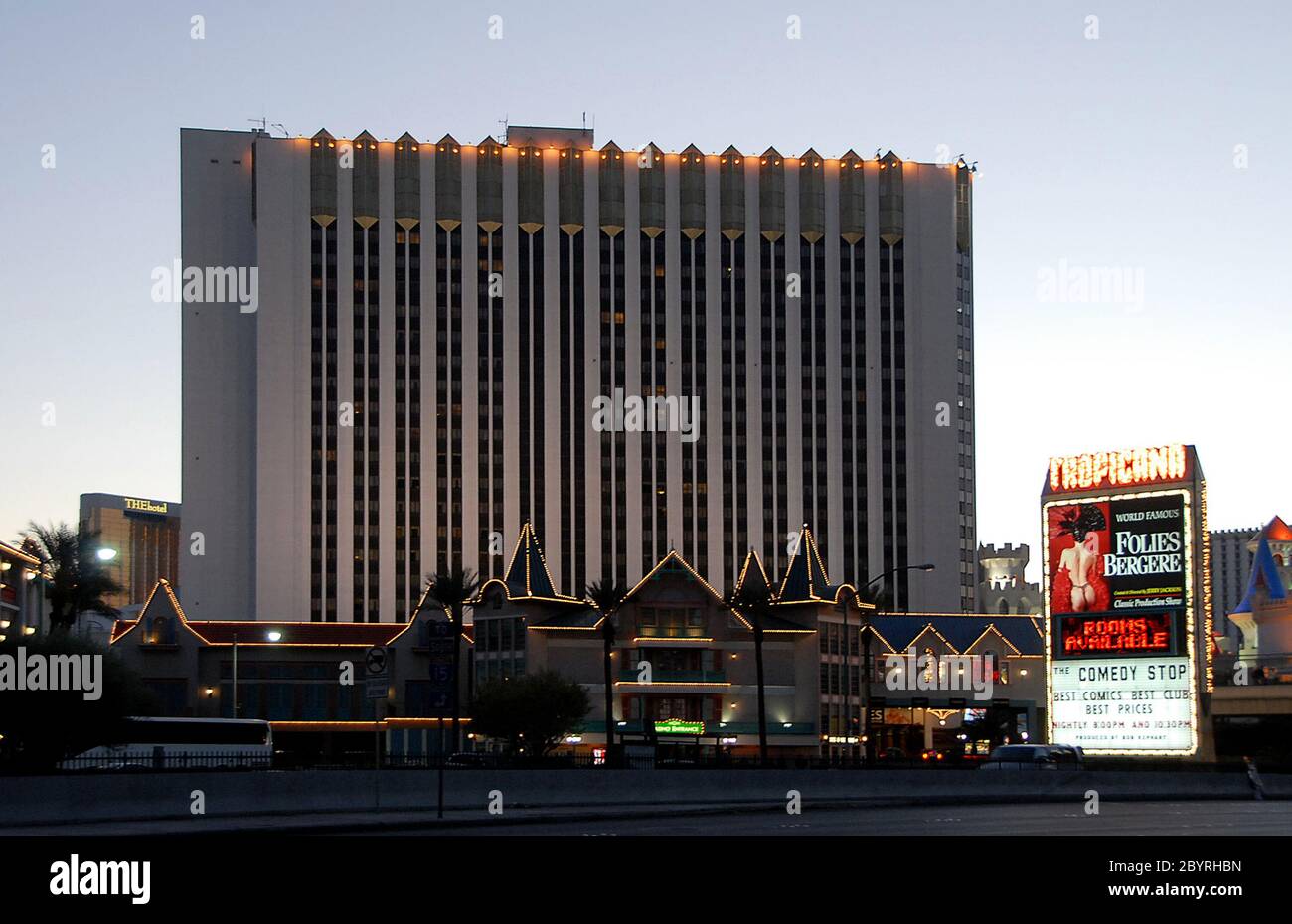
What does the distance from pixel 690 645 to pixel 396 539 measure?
64.4 meters

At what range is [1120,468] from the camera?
90.9 m

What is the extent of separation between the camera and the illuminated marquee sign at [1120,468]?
88713mm

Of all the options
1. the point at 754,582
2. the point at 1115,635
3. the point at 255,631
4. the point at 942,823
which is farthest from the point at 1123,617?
the point at 255,631

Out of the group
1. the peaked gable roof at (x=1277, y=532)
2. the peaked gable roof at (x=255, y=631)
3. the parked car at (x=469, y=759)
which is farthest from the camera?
the peaked gable roof at (x=1277, y=532)

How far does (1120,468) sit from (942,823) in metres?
56.5

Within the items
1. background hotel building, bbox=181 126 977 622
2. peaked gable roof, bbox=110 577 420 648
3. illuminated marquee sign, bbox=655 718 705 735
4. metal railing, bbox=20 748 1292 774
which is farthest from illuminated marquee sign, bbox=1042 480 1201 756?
background hotel building, bbox=181 126 977 622

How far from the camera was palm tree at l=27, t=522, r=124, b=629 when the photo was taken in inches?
3895

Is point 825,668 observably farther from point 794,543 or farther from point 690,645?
point 794,543

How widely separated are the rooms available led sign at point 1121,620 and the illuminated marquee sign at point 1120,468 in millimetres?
173

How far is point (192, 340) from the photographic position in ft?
569

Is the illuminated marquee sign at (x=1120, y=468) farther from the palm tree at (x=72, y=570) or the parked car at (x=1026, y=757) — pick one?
the palm tree at (x=72, y=570)

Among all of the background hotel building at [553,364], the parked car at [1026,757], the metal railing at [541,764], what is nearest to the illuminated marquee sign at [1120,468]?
the metal railing at [541,764]

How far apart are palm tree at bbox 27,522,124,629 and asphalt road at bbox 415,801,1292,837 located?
204 feet
